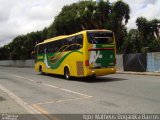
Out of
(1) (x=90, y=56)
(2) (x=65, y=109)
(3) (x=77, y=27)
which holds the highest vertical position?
(3) (x=77, y=27)

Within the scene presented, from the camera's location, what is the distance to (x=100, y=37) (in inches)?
904

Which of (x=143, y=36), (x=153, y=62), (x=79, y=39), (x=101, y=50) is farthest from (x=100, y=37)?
(x=143, y=36)

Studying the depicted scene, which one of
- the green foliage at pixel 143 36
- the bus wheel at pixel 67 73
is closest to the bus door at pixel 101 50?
the bus wheel at pixel 67 73

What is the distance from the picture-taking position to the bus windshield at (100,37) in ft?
74.1

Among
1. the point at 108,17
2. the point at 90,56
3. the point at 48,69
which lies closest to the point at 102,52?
the point at 90,56

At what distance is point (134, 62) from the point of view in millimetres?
33344

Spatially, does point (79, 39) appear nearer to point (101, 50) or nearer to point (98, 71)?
point (101, 50)

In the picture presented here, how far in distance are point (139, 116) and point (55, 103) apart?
436cm

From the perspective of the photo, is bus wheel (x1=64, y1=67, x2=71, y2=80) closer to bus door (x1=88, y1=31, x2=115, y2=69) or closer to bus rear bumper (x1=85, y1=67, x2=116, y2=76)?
bus rear bumper (x1=85, y1=67, x2=116, y2=76)

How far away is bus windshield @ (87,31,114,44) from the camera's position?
2258 cm

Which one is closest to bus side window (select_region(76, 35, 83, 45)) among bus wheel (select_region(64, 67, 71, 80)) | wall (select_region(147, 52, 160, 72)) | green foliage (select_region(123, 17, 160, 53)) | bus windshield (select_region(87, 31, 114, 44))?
bus windshield (select_region(87, 31, 114, 44))

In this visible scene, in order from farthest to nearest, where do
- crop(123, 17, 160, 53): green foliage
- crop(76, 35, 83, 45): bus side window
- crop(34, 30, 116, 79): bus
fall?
1. crop(123, 17, 160, 53): green foliage
2. crop(76, 35, 83, 45): bus side window
3. crop(34, 30, 116, 79): bus

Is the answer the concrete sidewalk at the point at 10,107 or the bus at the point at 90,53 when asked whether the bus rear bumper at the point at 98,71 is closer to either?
the bus at the point at 90,53

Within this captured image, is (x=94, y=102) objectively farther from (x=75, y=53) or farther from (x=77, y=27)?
(x=77, y=27)
